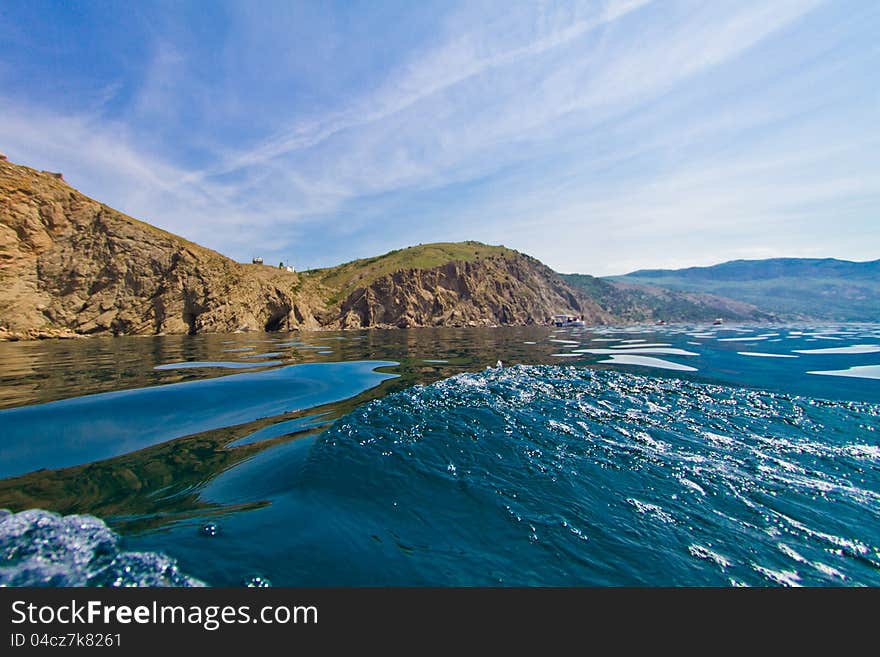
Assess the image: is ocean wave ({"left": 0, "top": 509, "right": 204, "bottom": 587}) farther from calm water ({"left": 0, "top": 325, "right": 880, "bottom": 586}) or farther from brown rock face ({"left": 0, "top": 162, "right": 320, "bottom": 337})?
brown rock face ({"left": 0, "top": 162, "right": 320, "bottom": 337})

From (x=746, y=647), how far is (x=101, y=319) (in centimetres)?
7910

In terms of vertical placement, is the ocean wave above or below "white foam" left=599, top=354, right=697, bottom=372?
above

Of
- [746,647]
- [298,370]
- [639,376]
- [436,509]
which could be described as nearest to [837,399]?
[639,376]

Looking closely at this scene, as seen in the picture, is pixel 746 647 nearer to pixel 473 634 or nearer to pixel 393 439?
pixel 473 634

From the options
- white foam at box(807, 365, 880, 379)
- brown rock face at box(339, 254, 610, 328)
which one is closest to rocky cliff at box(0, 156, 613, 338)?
brown rock face at box(339, 254, 610, 328)

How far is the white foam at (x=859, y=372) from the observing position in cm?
1580

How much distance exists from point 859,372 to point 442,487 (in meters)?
24.3

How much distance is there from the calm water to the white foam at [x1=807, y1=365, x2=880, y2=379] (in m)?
6.13

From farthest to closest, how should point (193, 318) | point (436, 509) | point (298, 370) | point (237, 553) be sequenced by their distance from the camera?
point (193, 318), point (298, 370), point (436, 509), point (237, 553)

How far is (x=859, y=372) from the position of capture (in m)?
16.9

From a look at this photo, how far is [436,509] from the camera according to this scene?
17.1 ft

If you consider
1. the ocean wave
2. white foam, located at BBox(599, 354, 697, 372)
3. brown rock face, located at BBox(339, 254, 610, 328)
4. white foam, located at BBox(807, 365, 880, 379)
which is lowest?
white foam, located at BBox(807, 365, 880, 379)

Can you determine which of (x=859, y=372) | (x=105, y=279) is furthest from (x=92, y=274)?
(x=859, y=372)

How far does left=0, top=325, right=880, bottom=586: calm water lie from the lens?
12.8 ft
